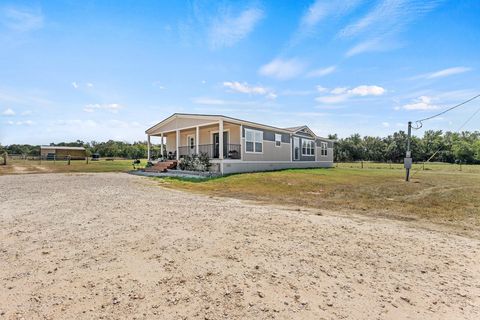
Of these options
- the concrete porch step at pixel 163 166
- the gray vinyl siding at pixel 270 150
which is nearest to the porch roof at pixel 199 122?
the gray vinyl siding at pixel 270 150

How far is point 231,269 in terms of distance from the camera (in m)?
2.98

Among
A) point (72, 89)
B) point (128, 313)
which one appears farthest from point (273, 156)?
point (128, 313)

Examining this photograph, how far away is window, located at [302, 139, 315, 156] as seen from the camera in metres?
23.8

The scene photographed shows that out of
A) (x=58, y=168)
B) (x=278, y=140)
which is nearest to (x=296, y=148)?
(x=278, y=140)

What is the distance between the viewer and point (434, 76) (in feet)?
49.4

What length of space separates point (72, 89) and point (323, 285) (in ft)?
67.2

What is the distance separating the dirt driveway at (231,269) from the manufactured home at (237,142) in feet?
36.6

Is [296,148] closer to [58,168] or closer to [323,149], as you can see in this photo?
[323,149]

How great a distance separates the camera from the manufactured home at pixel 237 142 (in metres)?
16.5

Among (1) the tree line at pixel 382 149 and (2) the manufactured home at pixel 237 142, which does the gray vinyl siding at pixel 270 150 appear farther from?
(1) the tree line at pixel 382 149

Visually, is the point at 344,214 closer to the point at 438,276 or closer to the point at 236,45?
the point at 438,276

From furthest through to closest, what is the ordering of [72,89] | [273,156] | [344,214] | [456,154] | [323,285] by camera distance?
[456,154] < [273,156] < [72,89] < [344,214] < [323,285]

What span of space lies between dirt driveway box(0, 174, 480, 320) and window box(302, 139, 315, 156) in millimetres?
18796

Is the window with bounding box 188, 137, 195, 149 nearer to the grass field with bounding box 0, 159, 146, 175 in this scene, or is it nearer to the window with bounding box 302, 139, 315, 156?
the grass field with bounding box 0, 159, 146, 175
